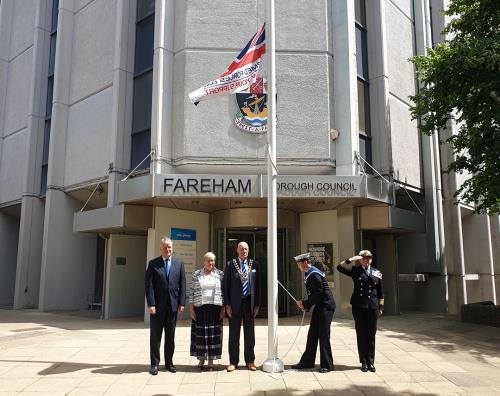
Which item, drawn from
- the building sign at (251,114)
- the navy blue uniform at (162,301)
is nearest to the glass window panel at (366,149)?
the building sign at (251,114)

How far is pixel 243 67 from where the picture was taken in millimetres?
8453

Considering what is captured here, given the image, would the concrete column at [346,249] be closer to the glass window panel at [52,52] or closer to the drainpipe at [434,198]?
the drainpipe at [434,198]

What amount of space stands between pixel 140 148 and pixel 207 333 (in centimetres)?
979

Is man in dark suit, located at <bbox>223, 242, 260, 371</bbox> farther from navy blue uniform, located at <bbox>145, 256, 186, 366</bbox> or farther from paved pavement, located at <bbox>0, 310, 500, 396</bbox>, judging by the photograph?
navy blue uniform, located at <bbox>145, 256, 186, 366</bbox>

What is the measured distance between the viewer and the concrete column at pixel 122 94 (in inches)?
623

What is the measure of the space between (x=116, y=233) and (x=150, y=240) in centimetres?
259

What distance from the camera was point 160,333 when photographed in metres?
7.18

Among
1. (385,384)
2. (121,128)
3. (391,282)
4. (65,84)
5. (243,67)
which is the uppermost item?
(65,84)

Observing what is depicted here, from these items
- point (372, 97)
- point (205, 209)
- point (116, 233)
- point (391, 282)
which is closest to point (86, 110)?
point (116, 233)

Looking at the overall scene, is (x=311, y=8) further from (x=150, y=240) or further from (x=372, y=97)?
(x=150, y=240)

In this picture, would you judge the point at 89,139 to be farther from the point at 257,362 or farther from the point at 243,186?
the point at 257,362

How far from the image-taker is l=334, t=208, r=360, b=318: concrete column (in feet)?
47.3

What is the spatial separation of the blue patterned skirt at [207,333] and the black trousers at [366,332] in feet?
6.97

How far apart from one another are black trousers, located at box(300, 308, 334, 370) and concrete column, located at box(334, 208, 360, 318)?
7.27m
